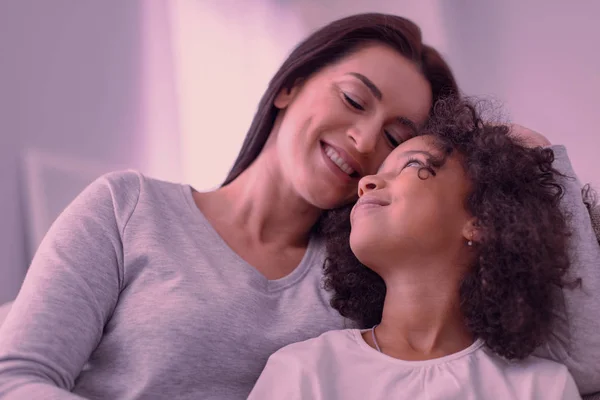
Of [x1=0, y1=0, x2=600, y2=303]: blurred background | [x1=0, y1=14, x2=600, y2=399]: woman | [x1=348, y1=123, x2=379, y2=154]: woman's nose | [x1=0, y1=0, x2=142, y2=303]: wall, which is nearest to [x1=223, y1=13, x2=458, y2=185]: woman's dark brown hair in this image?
[x1=0, y1=14, x2=600, y2=399]: woman

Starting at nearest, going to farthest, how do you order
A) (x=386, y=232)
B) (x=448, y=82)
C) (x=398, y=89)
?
1. (x=386, y=232)
2. (x=398, y=89)
3. (x=448, y=82)

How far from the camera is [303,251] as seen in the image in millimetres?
1426

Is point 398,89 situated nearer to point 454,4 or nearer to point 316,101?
point 316,101

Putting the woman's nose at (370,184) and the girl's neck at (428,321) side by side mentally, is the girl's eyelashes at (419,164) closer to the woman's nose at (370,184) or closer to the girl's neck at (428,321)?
the woman's nose at (370,184)

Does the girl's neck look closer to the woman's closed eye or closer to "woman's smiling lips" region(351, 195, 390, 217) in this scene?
"woman's smiling lips" region(351, 195, 390, 217)

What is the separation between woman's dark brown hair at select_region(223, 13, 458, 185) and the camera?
4.68 ft

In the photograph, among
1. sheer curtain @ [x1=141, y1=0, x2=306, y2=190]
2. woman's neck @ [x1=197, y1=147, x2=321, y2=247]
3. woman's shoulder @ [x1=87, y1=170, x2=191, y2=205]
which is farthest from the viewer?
sheer curtain @ [x1=141, y1=0, x2=306, y2=190]

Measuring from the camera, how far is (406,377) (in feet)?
3.40

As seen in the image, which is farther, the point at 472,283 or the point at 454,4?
the point at 454,4

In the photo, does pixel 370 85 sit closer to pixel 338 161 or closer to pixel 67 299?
pixel 338 161

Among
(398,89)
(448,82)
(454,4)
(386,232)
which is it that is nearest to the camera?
(386,232)

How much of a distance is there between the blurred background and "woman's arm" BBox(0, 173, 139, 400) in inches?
31.2

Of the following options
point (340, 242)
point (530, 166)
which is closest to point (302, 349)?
point (340, 242)

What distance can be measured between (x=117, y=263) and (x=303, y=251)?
0.42 meters
